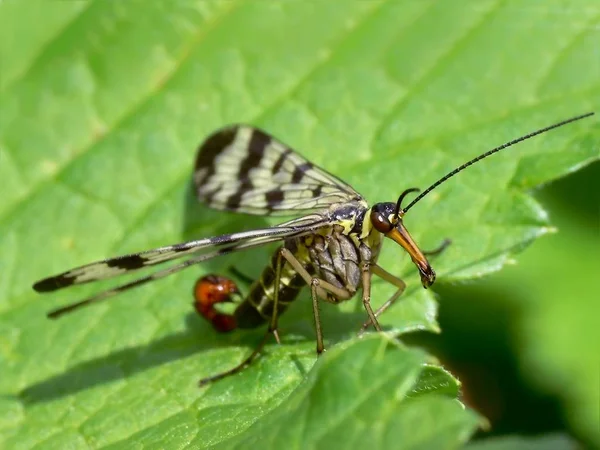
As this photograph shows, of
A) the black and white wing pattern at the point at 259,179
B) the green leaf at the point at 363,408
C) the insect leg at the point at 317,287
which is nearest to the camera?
the green leaf at the point at 363,408

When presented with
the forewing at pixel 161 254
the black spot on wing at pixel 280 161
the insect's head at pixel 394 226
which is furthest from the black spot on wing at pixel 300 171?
the insect's head at pixel 394 226

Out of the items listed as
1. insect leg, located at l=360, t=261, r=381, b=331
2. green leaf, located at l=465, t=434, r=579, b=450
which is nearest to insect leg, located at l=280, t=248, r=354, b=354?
insect leg, located at l=360, t=261, r=381, b=331

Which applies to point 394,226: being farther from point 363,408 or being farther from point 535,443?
point 535,443

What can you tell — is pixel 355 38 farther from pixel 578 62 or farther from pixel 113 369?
pixel 113 369

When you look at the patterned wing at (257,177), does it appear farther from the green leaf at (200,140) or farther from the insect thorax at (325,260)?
the insect thorax at (325,260)

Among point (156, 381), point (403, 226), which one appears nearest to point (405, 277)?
point (403, 226)

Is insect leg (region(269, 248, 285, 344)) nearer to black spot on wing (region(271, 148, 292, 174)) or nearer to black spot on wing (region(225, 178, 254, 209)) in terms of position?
black spot on wing (region(225, 178, 254, 209))

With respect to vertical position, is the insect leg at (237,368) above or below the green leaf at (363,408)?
below
